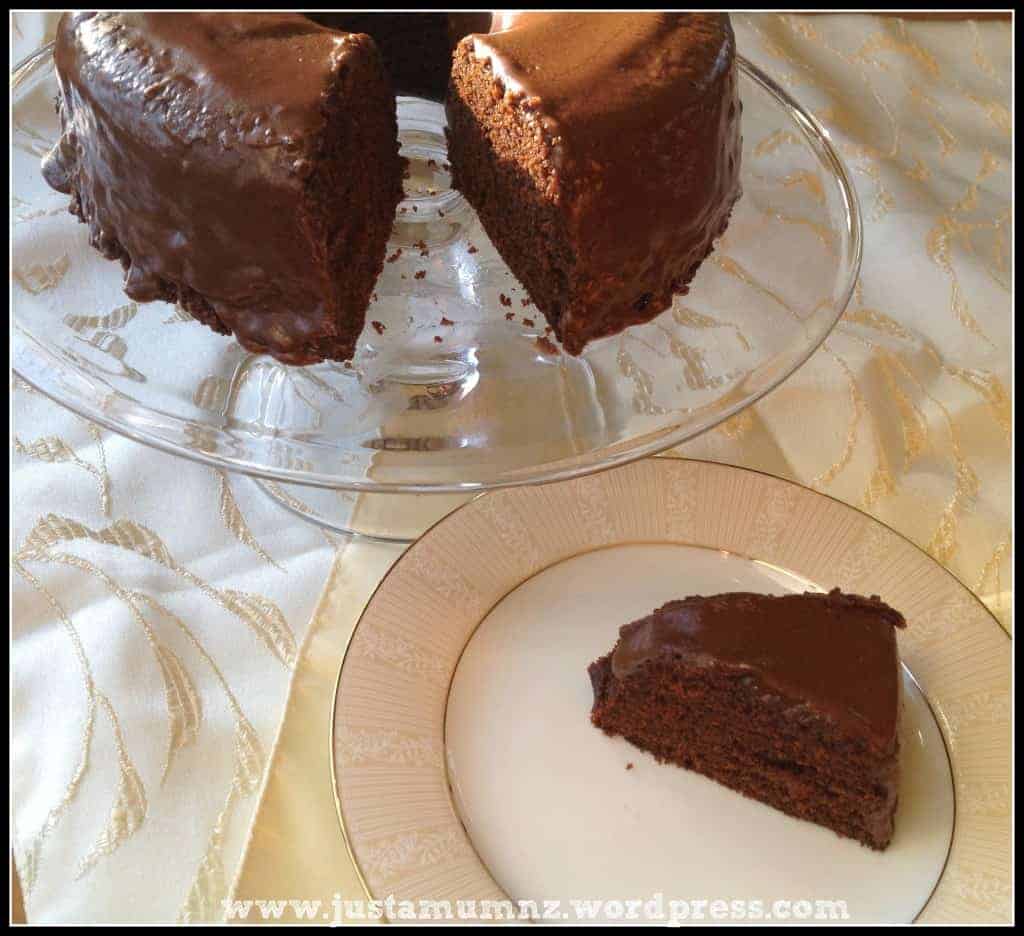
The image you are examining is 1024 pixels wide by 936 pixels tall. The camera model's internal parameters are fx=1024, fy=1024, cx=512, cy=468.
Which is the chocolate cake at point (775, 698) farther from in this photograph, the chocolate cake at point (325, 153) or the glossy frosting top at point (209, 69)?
the glossy frosting top at point (209, 69)

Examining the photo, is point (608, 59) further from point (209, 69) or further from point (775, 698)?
point (775, 698)

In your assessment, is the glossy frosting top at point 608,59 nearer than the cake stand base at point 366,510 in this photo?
Yes

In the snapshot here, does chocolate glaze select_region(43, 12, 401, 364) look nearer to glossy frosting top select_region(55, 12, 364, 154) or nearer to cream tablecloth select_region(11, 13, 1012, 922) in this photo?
glossy frosting top select_region(55, 12, 364, 154)

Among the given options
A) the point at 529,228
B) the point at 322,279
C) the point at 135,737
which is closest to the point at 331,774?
the point at 135,737

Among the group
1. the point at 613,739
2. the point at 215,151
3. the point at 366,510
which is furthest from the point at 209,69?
the point at 613,739

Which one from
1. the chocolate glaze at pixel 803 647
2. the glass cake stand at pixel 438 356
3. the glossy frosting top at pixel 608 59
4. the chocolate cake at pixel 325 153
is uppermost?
the glossy frosting top at pixel 608 59

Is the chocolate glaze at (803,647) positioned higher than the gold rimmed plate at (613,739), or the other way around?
the chocolate glaze at (803,647)

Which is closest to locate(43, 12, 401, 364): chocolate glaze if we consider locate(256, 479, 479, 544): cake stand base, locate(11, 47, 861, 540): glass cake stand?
locate(11, 47, 861, 540): glass cake stand

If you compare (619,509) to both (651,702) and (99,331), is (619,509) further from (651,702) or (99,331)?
(99,331)

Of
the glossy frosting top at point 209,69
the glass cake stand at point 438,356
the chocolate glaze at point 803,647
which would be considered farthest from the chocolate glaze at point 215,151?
the chocolate glaze at point 803,647
